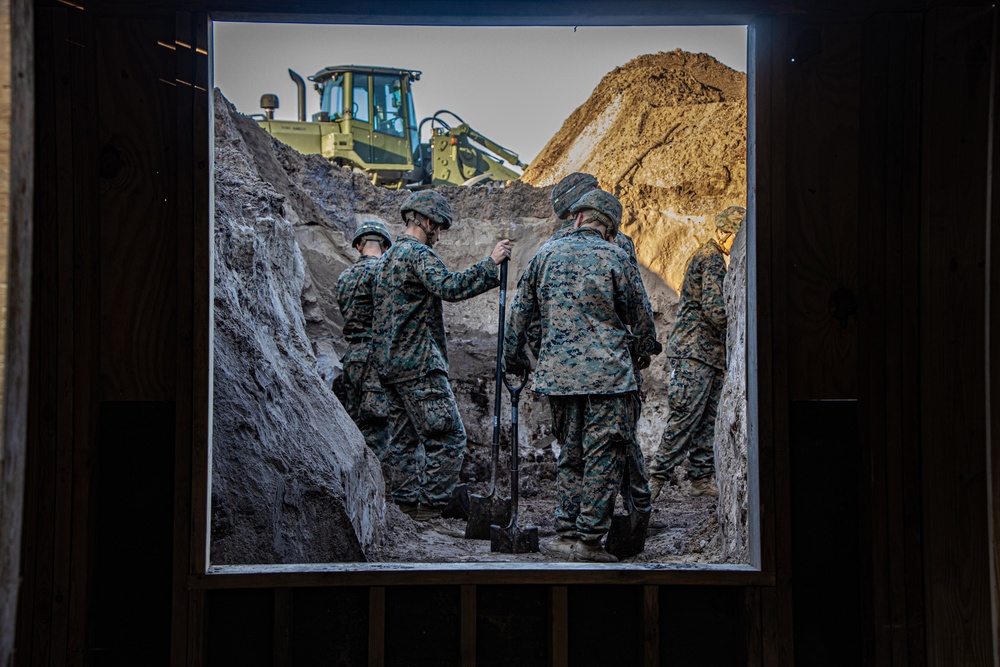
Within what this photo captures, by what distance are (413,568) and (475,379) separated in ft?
23.4

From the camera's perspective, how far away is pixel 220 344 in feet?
15.9

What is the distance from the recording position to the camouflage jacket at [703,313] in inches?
290

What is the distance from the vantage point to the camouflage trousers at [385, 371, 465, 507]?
21.4 feet

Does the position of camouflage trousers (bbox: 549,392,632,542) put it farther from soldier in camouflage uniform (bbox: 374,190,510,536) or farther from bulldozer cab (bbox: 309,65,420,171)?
bulldozer cab (bbox: 309,65,420,171)

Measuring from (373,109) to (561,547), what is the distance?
38.6 ft

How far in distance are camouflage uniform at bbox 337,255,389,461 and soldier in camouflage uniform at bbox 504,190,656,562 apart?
1957mm

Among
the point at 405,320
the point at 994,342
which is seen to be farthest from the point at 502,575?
the point at 405,320

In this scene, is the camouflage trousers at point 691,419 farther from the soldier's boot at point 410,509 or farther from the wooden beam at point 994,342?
the wooden beam at point 994,342

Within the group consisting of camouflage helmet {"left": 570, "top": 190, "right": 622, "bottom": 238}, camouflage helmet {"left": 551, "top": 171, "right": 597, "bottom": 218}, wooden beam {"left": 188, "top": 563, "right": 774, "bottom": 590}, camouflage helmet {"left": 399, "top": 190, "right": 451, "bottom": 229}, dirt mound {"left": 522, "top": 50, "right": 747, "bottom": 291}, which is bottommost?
wooden beam {"left": 188, "top": 563, "right": 774, "bottom": 590}

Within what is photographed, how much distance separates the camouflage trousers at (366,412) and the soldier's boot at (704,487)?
249 centimetres

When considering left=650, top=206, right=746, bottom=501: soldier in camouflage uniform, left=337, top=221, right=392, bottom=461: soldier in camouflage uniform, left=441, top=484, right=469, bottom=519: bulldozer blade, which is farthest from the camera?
left=650, top=206, right=746, bottom=501: soldier in camouflage uniform

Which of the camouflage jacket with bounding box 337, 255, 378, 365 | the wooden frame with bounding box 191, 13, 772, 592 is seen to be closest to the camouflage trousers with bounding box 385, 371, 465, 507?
the camouflage jacket with bounding box 337, 255, 378, 365

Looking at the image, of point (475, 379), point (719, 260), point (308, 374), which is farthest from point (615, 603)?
point (475, 379)

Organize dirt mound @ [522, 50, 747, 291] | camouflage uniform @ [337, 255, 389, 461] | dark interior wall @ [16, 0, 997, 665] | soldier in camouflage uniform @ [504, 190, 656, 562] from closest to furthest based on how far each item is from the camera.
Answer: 1. dark interior wall @ [16, 0, 997, 665]
2. soldier in camouflage uniform @ [504, 190, 656, 562]
3. camouflage uniform @ [337, 255, 389, 461]
4. dirt mound @ [522, 50, 747, 291]
